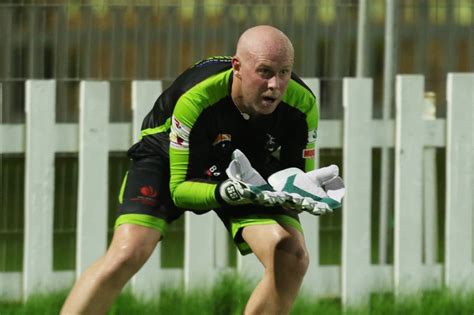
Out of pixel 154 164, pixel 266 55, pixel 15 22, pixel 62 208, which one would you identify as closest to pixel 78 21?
pixel 15 22

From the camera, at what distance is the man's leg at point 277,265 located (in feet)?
20.4

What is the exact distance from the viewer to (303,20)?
9.48 meters

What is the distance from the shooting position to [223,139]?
6.33 metres

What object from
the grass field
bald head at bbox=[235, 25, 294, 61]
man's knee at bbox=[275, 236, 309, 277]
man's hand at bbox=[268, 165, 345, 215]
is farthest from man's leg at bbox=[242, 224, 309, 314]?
the grass field

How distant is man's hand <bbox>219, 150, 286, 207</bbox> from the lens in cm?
591

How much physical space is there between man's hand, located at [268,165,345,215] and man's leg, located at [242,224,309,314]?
0.76 feet

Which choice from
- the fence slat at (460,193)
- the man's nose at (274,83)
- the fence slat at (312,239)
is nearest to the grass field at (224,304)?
the fence slat at (312,239)

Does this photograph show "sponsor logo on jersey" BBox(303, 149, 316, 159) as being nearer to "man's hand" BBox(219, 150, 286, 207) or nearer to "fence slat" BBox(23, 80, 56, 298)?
"man's hand" BBox(219, 150, 286, 207)

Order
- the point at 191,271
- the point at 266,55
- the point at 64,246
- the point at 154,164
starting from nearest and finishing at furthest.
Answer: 1. the point at 266,55
2. the point at 154,164
3. the point at 191,271
4. the point at 64,246

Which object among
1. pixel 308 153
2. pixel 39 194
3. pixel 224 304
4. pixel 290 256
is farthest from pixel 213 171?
pixel 39 194

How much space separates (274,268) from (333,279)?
2248 mm

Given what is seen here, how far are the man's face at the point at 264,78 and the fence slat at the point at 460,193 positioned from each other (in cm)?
246

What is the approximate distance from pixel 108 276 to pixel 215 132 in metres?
0.75

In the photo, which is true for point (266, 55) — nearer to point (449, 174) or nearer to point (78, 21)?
point (449, 174)
